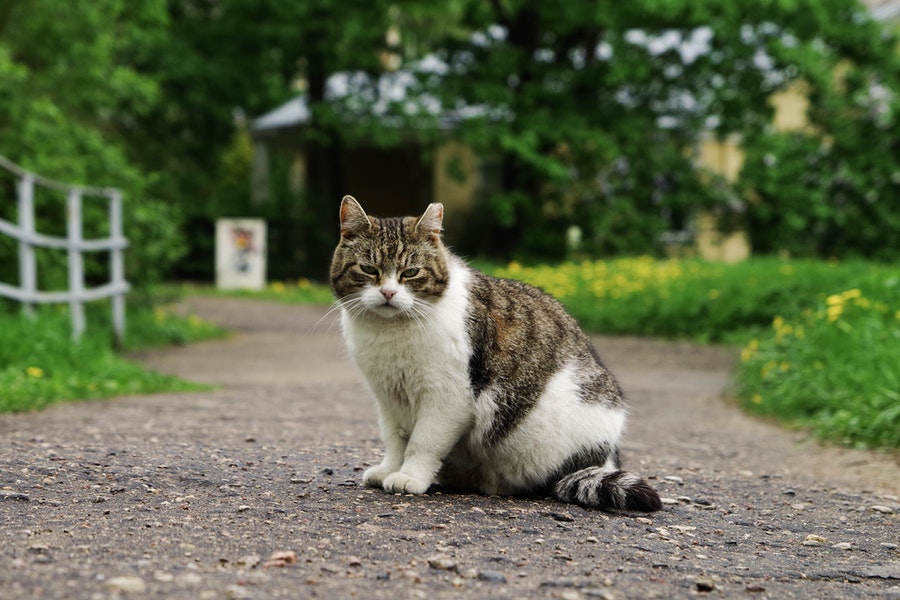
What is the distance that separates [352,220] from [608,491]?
1618mm

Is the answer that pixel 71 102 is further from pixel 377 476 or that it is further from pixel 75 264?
pixel 377 476

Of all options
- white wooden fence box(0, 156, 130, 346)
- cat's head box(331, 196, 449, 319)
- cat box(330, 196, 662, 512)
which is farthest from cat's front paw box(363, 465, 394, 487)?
white wooden fence box(0, 156, 130, 346)

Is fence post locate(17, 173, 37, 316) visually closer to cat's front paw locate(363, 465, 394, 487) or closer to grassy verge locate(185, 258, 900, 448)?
cat's front paw locate(363, 465, 394, 487)

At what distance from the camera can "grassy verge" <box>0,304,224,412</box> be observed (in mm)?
7902

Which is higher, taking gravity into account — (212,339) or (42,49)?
(42,49)

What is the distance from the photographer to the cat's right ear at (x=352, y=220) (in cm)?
469

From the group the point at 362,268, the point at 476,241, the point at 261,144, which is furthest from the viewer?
the point at 261,144

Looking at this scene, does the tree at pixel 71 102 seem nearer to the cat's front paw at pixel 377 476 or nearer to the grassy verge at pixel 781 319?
the grassy verge at pixel 781 319

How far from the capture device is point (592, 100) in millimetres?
23453

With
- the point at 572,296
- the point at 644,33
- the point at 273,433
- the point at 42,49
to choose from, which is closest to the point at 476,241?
the point at 644,33

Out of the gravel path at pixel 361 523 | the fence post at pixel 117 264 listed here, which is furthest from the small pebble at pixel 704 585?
the fence post at pixel 117 264

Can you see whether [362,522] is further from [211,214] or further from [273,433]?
[211,214]

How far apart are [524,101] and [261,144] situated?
10.7 m

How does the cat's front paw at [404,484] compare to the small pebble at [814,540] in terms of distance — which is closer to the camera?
the small pebble at [814,540]
